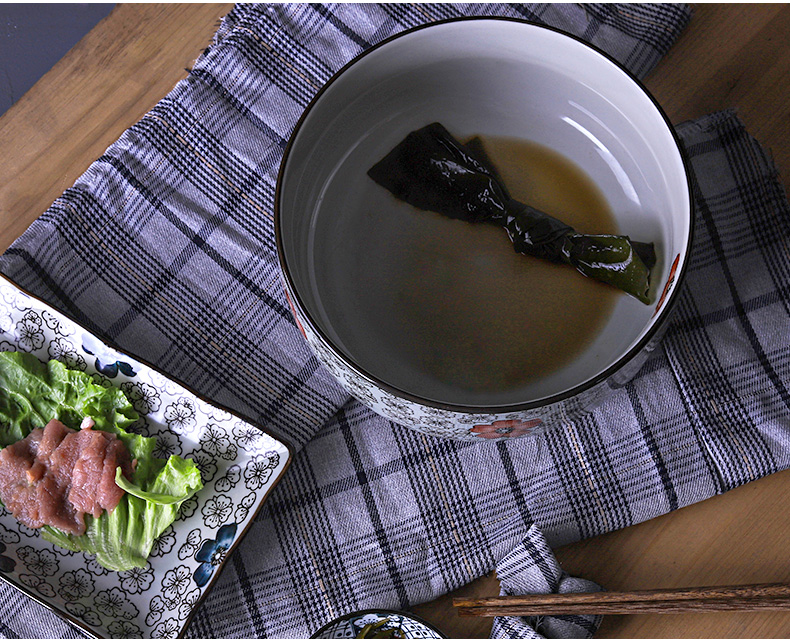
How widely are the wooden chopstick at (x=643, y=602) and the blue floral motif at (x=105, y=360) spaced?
18.2 inches

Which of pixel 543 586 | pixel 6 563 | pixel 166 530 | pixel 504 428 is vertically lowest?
pixel 6 563

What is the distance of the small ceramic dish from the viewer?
78 cm

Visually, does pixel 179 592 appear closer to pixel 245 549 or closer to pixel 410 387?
pixel 245 549

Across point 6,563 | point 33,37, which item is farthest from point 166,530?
point 33,37

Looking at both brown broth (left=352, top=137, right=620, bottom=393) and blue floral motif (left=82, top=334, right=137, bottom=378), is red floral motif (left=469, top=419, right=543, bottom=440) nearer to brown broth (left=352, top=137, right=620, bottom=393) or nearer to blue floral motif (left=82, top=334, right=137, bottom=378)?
brown broth (left=352, top=137, right=620, bottom=393)

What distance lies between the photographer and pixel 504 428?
0.65 m

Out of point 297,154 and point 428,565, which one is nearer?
point 297,154

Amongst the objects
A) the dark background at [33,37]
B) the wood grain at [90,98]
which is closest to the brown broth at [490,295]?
the wood grain at [90,98]

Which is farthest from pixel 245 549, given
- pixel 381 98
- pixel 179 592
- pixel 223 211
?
pixel 381 98

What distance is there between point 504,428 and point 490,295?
15cm

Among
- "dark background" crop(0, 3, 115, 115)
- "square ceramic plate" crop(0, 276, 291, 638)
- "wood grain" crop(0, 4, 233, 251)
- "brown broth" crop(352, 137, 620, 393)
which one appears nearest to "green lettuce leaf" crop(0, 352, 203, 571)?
"square ceramic plate" crop(0, 276, 291, 638)

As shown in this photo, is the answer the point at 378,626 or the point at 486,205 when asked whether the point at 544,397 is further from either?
the point at 378,626

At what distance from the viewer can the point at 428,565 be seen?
32.4 inches

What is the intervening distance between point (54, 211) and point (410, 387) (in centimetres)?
50
